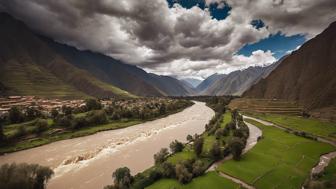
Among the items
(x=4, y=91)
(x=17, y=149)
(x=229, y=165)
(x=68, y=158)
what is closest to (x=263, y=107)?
(x=229, y=165)

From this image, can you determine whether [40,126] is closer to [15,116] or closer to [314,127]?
[15,116]

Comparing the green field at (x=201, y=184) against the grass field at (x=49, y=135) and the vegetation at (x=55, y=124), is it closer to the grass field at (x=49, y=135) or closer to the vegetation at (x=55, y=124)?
the grass field at (x=49, y=135)

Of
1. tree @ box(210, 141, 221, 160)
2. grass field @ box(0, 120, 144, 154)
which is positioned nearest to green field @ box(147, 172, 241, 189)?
tree @ box(210, 141, 221, 160)

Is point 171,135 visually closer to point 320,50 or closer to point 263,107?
point 263,107

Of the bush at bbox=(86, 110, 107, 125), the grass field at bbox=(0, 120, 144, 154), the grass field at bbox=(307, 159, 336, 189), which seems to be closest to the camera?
the grass field at bbox=(307, 159, 336, 189)

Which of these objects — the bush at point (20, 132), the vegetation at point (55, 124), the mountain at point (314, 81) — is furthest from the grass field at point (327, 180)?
the mountain at point (314, 81)

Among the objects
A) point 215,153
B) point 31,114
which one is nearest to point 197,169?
point 215,153

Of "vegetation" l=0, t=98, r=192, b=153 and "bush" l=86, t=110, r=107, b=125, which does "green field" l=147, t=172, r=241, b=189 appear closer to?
"vegetation" l=0, t=98, r=192, b=153
